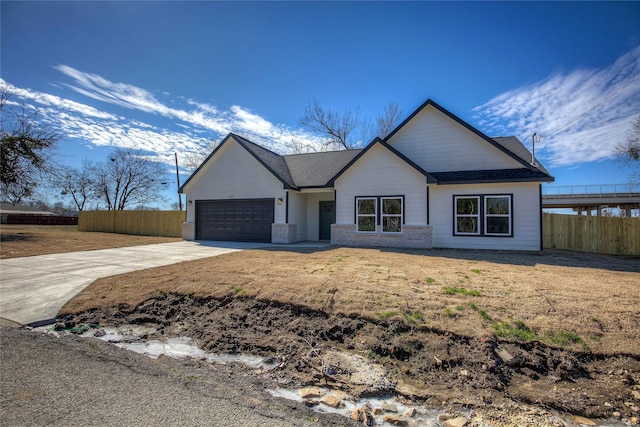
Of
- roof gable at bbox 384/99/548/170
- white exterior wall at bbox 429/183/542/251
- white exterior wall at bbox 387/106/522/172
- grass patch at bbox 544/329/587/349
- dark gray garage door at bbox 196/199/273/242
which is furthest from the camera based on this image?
dark gray garage door at bbox 196/199/273/242

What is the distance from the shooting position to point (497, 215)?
43.5ft

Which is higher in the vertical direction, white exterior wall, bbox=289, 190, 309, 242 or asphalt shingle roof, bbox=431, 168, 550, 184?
asphalt shingle roof, bbox=431, 168, 550, 184

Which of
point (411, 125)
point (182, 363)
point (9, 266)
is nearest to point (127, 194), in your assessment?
point (9, 266)

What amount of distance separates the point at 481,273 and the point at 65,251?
15.9 metres

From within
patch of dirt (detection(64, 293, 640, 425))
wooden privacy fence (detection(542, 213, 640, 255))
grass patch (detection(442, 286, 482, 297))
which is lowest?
patch of dirt (detection(64, 293, 640, 425))

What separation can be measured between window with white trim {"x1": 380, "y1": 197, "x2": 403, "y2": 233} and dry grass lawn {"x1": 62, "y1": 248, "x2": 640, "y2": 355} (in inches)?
206

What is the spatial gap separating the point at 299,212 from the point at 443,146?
328 inches

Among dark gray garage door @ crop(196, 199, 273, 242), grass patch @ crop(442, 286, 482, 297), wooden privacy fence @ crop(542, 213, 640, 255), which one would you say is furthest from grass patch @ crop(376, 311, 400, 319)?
wooden privacy fence @ crop(542, 213, 640, 255)

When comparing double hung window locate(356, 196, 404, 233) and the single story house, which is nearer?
the single story house

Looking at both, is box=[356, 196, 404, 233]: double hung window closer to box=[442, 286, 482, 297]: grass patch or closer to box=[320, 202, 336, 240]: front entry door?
box=[320, 202, 336, 240]: front entry door

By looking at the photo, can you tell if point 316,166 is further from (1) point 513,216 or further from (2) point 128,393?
(2) point 128,393

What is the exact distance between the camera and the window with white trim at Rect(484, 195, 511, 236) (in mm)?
13125

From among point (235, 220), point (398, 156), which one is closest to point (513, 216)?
point (398, 156)

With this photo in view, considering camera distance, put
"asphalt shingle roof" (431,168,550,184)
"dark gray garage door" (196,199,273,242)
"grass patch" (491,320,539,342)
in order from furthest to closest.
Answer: "dark gray garage door" (196,199,273,242), "asphalt shingle roof" (431,168,550,184), "grass patch" (491,320,539,342)
